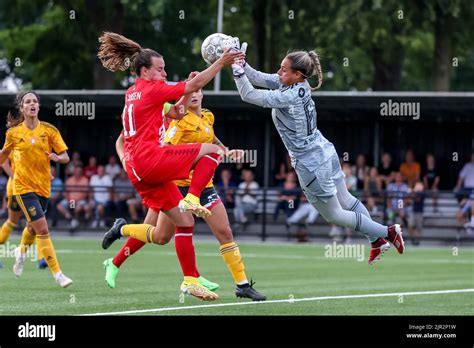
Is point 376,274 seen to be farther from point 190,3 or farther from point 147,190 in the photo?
point 190,3

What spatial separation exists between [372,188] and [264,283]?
11.9 meters

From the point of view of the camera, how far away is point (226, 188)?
2578 cm

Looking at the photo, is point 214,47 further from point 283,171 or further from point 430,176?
point 430,176

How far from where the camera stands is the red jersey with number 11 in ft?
34.3

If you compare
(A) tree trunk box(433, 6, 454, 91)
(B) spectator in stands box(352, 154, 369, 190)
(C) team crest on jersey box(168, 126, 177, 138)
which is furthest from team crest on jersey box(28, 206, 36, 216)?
(A) tree trunk box(433, 6, 454, 91)

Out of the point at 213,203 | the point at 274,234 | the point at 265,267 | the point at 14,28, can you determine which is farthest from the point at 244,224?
the point at 14,28

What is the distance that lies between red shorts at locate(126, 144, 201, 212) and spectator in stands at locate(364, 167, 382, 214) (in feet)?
48.2

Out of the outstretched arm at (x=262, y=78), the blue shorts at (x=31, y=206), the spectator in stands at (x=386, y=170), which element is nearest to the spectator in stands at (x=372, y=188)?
the spectator in stands at (x=386, y=170)

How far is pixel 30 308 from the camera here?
10.7m

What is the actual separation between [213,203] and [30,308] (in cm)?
223

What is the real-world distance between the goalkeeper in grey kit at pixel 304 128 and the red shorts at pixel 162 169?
776 millimetres

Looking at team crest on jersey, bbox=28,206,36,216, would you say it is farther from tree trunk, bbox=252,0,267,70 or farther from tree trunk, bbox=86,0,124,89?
tree trunk, bbox=86,0,124,89

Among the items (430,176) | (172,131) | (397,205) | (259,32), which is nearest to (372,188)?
(397,205)

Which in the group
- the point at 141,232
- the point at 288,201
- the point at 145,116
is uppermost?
the point at 145,116
